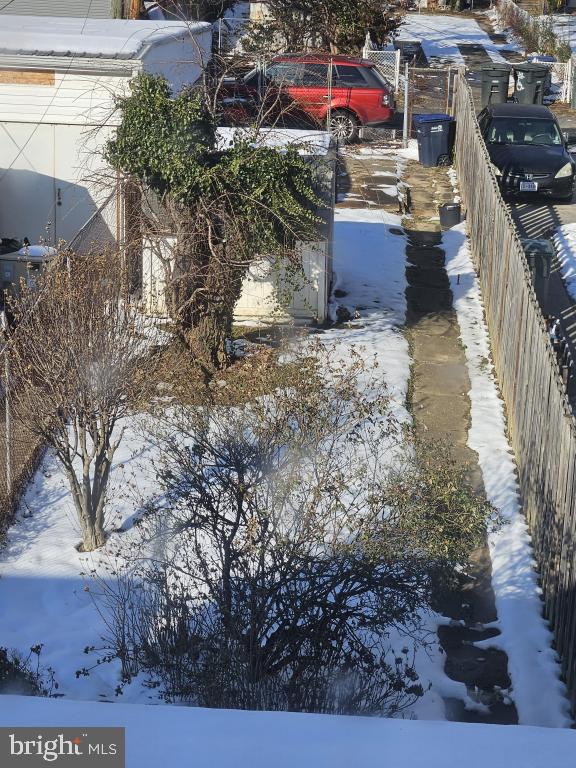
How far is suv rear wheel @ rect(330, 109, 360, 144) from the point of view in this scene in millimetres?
21594

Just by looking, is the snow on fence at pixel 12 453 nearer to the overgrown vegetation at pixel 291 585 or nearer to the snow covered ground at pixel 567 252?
the overgrown vegetation at pixel 291 585

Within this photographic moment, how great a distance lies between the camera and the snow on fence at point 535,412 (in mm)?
6844

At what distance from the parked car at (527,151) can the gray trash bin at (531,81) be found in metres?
5.56

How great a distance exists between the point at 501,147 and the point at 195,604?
42.9 ft

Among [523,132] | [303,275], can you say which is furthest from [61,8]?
[303,275]

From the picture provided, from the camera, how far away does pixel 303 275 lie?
465 inches

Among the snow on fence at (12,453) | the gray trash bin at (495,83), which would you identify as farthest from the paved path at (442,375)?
the gray trash bin at (495,83)

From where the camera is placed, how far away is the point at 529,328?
9227mm

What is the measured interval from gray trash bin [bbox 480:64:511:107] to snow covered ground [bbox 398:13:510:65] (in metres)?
6.35

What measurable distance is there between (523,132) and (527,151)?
901 mm

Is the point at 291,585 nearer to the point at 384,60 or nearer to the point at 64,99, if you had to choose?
the point at 64,99

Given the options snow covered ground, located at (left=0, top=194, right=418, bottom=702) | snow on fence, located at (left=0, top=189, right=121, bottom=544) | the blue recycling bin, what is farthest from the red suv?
snow on fence, located at (left=0, top=189, right=121, bottom=544)

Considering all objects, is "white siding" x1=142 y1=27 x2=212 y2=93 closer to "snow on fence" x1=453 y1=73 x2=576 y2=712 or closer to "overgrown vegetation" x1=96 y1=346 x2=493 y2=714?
"snow on fence" x1=453 y1=73 x2=576 y2=712

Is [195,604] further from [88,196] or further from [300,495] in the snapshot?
[88,196]
